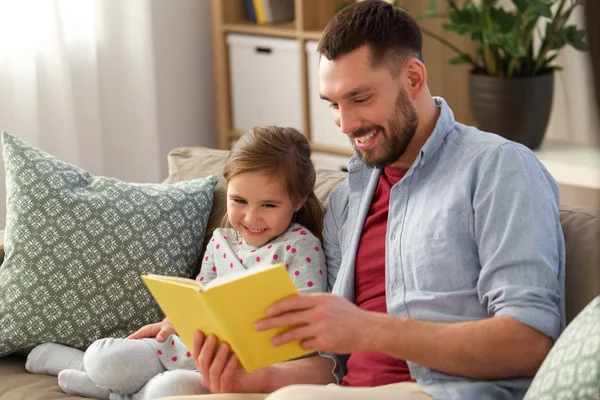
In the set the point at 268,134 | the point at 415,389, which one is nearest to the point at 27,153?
the point at 268,134

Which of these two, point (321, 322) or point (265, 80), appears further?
point (265, 80)

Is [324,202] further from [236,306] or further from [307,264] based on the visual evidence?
[236,306]

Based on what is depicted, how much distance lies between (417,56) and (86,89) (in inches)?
78.9

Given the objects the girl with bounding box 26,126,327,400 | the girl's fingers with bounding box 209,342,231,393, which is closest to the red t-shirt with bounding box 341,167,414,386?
the girl with bounding box 26,126,327,400

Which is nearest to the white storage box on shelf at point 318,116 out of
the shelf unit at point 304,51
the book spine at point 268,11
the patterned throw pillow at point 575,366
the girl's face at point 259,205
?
the shelf unit at point 304,51

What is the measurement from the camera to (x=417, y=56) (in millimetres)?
1510

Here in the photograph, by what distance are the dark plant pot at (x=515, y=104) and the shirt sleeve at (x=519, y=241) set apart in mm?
1418

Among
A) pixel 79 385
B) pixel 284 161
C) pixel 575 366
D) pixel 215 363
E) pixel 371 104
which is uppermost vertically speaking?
pixel 371 104

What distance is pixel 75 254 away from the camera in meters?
1.72

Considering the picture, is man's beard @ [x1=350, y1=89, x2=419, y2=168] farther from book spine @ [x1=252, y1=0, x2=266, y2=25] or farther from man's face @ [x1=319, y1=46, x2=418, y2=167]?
book spine @ [x1=252, y1=0, x2=266, y2=25]

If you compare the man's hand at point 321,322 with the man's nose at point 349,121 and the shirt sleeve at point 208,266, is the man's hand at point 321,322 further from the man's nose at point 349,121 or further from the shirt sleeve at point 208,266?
the shirt sleeve at point 208,266

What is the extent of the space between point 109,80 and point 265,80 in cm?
60

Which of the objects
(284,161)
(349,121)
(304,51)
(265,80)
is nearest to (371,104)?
(349,121)

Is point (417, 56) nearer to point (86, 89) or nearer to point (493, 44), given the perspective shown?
point (493, 44)
